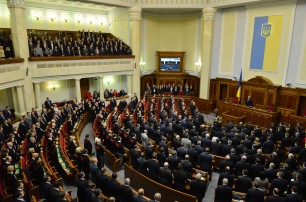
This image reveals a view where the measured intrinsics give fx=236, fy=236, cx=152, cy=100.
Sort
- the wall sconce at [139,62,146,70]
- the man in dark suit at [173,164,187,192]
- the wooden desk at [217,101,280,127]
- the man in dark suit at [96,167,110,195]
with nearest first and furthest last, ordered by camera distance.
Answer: the man in dark suit at [96,167,110,195]
the man in dark suit at [173,164,187,192]
the wooden desk at [217,101,280,127]
the wall sconce at [139,62,146,70]

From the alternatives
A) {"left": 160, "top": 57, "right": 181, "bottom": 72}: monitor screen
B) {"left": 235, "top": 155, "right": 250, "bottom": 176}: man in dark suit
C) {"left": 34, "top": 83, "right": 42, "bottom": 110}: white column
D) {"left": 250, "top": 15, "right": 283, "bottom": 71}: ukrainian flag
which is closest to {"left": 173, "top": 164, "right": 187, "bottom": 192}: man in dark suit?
{"left": 235, "top": 155, "right": 250, "bottom": 176}: man in dark suit

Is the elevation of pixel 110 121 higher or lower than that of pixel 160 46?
lower

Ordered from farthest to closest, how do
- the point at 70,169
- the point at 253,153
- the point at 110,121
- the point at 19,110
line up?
1. the point at 19,110
2. the point at 110,121
3. the point at 253,153
4. the point at 70,169

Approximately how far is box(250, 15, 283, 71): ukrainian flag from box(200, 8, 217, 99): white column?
2.77 metres

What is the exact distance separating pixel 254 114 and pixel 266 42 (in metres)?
4.34

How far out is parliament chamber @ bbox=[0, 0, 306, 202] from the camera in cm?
561

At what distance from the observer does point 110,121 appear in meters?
10.4

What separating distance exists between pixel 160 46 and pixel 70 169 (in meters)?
14.1

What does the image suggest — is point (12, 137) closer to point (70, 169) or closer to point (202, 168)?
point (70, 169)

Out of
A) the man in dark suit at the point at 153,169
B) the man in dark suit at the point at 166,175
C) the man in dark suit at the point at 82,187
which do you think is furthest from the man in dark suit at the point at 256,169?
the man in dark suit at the point at 82,187

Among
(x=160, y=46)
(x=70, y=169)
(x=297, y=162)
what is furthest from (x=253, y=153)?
(x=160, y=46)

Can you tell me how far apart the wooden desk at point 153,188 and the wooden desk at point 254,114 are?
28.0 ft

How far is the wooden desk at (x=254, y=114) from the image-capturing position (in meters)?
12.0

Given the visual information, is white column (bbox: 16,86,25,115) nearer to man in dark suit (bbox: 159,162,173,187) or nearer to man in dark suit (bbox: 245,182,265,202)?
man in dark suit (bbox: 159,162,173,187)
